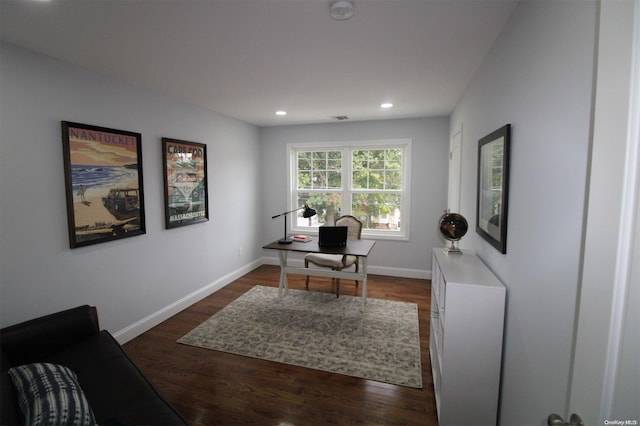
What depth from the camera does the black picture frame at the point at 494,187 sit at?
1611 mm

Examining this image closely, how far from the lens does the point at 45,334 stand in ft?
6.04

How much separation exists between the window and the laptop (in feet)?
4.47

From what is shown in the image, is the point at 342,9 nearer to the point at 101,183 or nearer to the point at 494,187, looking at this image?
the point at 494,187

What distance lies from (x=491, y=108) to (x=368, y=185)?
2.86 m

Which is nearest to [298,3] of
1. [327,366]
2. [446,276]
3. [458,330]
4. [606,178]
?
[606,178]

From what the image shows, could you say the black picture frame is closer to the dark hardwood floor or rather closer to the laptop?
the dark hardwood floor

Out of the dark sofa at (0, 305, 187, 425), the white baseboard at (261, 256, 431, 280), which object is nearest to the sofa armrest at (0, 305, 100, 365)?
the dark sofa at (0, 305, 187, 425)

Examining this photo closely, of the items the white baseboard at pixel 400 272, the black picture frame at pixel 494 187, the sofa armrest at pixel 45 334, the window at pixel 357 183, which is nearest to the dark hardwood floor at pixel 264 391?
the sofa armrest at pixel 45 334

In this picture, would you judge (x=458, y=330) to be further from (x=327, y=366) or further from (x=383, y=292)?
(x=383, y=292)

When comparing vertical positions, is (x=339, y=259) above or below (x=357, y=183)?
below

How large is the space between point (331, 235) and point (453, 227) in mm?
1603

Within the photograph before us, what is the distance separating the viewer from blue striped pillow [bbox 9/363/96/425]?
1255 mm

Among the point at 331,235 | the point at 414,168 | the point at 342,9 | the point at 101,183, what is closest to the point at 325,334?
the point at 331,235

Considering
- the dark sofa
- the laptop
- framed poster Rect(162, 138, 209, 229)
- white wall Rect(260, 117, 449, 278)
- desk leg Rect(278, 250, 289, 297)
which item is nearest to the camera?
the dark sofa
